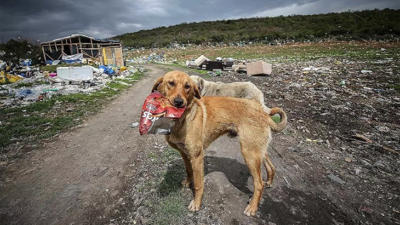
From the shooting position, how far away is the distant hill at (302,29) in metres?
32.8

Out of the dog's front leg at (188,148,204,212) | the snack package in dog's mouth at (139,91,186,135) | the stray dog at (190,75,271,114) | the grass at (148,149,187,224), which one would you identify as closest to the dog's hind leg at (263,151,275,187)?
the dog's front leg at (188,148,204,212)

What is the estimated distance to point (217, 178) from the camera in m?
3.79

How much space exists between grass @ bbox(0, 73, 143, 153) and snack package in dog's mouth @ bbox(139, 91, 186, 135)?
4.98 meters

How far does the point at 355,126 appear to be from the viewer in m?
5.56

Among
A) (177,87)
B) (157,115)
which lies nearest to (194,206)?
(157,115)

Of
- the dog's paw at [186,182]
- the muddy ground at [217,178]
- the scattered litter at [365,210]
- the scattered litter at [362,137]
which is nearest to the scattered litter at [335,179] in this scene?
the muddy ground at [217,178]

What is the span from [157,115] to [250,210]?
2.09 m

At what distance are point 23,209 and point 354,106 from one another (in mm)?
9661

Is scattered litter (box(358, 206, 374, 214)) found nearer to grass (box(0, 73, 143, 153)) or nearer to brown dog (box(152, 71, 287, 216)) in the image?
brown dog (box(152, 71, 287, 216))

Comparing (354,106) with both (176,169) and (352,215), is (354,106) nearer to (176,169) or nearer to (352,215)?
(352,215)

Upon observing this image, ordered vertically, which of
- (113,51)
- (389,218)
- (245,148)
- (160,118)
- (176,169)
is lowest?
(389,218)

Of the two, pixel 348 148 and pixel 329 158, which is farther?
pixel 348 148

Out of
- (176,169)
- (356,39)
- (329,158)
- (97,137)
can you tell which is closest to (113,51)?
(97,137)

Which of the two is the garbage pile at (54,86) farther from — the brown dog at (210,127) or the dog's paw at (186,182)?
the brown dog at (210,127)
